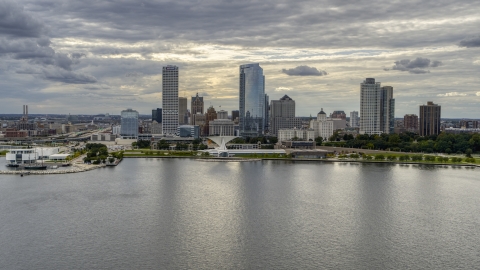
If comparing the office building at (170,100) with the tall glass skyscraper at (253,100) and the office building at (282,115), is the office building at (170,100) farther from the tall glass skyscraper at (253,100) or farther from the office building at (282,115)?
the office building at (282,115)

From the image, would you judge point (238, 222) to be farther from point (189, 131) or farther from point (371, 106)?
point (371, 106)

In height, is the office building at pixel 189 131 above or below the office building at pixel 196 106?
below

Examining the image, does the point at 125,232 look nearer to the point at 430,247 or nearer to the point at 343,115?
the point at 430,247

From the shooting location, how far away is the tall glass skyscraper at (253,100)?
55312 mm

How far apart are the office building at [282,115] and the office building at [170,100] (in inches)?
457

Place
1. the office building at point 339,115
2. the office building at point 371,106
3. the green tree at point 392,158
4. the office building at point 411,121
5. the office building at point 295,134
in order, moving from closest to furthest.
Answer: the green tree at point 392,158 → the office building at point 295,134 → the office building at point 371,106 → the office building at point 411,121 → the office building at point 339,115

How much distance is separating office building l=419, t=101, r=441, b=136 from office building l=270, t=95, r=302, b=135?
14516mm

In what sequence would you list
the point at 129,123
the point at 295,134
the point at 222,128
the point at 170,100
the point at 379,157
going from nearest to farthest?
the point at 379,157
the point at 295,134
the point at 129,123
the point at 222,128
the point at 170,100

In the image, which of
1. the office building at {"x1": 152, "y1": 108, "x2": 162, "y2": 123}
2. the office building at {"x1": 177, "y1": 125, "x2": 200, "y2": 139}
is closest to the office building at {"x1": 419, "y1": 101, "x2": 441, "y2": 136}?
the office building at {"x1": 177, "y1": 125, "x2": 200, "y2": 139}

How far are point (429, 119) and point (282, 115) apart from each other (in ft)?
53.6

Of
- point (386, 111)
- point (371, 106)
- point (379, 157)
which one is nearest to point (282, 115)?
point (371, 106)

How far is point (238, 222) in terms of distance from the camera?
12125 mm

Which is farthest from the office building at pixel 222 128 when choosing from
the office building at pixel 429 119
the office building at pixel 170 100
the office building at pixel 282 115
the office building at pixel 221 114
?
the office building at pixel 429 119

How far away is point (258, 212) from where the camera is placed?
13234 millimetres
